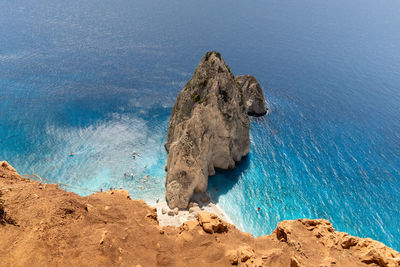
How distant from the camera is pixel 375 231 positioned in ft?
112

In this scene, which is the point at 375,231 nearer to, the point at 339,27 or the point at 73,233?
the point at 73,233

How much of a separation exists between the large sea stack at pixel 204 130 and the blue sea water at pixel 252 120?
4067 millimetres

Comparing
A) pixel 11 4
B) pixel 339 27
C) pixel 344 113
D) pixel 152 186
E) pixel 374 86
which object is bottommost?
pixel 152 186

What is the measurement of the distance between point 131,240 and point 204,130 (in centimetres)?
2418

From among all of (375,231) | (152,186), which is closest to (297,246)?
(152,186)

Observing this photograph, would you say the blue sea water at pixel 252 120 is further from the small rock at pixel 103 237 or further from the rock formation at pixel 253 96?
the small rock at pixel 103 237

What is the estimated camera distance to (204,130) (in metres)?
35.2

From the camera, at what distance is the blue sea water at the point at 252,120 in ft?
127

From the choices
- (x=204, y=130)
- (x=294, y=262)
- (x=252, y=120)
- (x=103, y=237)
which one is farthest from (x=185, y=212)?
(x=252, y=120)

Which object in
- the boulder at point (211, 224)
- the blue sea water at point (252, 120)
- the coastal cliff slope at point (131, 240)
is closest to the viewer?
the coastal cliff slope at point (131, 240)

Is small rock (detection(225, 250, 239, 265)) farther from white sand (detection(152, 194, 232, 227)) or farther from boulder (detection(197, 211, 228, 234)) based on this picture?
white sand (detection(152, 194, 232, 227))

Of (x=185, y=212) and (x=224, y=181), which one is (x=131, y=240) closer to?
(x=185, y=212)

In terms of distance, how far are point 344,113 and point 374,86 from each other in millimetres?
27521

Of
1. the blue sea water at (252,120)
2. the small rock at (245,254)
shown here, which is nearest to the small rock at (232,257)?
the small rock at (245,254)
